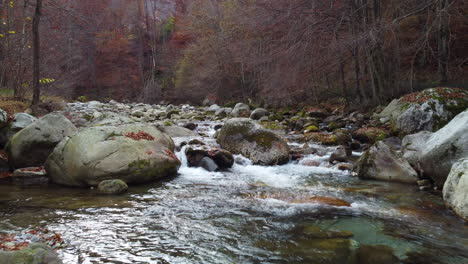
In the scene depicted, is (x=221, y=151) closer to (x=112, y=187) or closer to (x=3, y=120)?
(x=112, y=187)

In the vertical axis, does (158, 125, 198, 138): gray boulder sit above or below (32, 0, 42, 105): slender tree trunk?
below

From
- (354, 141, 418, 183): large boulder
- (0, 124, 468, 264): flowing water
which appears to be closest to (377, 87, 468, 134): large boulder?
(354, 141, 418, 183): large boulder

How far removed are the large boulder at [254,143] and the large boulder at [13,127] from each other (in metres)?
4.41

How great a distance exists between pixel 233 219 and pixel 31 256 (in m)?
2.18

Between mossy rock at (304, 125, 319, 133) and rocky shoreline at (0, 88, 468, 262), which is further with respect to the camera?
mossy rock at (304, 125, 319, 133)

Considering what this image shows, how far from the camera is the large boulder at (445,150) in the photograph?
488 centimetres

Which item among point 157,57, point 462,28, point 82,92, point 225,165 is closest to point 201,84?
point 157,57

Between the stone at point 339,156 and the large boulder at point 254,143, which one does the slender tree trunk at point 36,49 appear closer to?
the large boulder at point 254,143

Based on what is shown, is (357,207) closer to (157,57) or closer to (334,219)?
(334,219)

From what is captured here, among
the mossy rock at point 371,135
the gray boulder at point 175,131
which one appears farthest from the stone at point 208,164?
the mossy rock at point 371,135

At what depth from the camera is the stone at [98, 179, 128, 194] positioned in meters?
5.11

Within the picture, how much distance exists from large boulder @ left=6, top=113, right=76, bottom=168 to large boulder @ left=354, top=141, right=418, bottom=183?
586 centimetres

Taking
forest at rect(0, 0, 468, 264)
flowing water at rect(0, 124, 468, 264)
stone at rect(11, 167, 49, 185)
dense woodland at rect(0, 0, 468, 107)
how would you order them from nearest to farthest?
flowing water at rect(0, 124, 468, 264) → forest at rect(0, 0, 468, 264) → stone at rect(11, 167, 49, 185) → dense woodland at rect(0, 0, 468, 107)

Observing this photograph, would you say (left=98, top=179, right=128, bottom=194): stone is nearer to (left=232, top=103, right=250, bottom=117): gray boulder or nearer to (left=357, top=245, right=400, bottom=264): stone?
(left=357, top=245, right=400, bottom=264): stone
